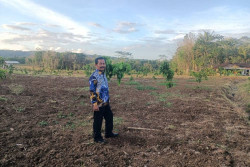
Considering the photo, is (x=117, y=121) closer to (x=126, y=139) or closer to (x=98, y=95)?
(x=126, y=139)

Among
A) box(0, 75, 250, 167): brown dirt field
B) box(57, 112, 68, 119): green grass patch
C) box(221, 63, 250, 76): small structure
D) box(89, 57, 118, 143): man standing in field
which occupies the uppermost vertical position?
box(221, 63, 250, 76): small structure

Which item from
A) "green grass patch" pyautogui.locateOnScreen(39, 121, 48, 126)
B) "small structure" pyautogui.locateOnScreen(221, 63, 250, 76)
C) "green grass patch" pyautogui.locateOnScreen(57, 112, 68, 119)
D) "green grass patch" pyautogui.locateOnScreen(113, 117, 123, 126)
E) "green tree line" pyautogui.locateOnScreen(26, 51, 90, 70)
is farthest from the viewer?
"green tree line" pyautogui.locateOnScreen(26, 51, 90, 70)

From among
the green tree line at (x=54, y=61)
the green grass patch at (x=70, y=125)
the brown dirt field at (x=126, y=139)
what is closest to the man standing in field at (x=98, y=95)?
the brown dirt field at (x=126, y=139)

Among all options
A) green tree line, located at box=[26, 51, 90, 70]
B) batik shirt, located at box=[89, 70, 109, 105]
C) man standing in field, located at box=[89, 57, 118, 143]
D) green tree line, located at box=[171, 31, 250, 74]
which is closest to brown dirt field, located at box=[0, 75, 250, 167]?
man standing in field, located at box=[89, 57, 118, 143]

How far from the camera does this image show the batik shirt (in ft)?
11.7

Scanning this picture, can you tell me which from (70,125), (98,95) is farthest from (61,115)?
(98,95)

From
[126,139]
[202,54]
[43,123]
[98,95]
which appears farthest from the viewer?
[202,54]

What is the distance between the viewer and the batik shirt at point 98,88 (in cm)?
357

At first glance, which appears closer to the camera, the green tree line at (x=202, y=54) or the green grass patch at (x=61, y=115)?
the green grass patch at (x=61, y=115)

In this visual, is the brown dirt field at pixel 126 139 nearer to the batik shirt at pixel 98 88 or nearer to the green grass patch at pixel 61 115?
the green grass patch at pixel 61 115

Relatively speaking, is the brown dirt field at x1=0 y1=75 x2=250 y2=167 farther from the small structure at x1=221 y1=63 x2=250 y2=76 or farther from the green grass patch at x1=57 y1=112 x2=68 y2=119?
the small structure at x1=221 y1=63 x2=250 y2=76

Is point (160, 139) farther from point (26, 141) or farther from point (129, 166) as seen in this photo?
point (26, 141)

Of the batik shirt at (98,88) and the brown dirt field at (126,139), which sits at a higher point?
the batik shirt at (98,88)

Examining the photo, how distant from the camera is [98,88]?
3.66 metres
